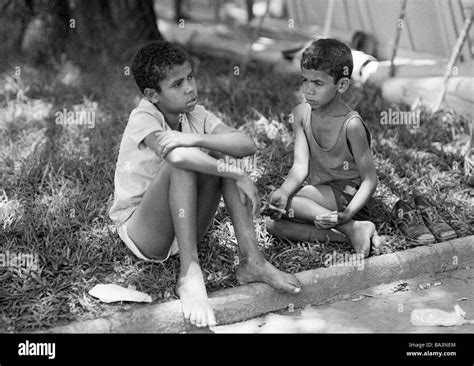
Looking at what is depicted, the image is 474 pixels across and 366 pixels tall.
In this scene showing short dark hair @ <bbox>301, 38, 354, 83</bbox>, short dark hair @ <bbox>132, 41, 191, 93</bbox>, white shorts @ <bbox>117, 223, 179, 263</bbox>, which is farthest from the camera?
short dark hair @ <bbox>301, 38, 354, 83</bbox>

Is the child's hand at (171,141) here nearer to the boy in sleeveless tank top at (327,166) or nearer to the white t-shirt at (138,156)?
the white t-shirt at (138,156)

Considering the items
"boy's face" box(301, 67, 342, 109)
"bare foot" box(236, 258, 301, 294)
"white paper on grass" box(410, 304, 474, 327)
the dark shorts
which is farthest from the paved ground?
"boy's face" box(301, 67, 342, 109)

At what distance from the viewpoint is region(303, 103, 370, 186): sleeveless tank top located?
14.5 feet

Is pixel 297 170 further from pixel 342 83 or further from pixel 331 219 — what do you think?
Answer: pixel 342 83

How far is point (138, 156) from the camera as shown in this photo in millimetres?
4004

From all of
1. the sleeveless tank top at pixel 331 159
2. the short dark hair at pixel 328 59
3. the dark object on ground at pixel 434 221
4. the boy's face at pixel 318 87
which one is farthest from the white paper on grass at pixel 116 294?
the dark object on ground at pixel 434 221

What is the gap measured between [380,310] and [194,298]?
3.22 feet

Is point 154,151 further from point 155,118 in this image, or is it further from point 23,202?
point 23,202

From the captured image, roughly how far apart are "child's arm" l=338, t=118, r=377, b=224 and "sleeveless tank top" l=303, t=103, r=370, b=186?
0.05 metres

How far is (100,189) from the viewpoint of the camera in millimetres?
4926

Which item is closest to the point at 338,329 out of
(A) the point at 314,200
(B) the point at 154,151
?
(A) the point at 314,200

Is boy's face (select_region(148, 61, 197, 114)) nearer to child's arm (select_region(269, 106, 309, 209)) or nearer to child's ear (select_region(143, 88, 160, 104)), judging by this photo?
child's ear (select_region(143, 88, 160, 104))

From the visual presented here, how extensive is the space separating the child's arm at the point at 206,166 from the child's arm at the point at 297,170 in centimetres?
50
